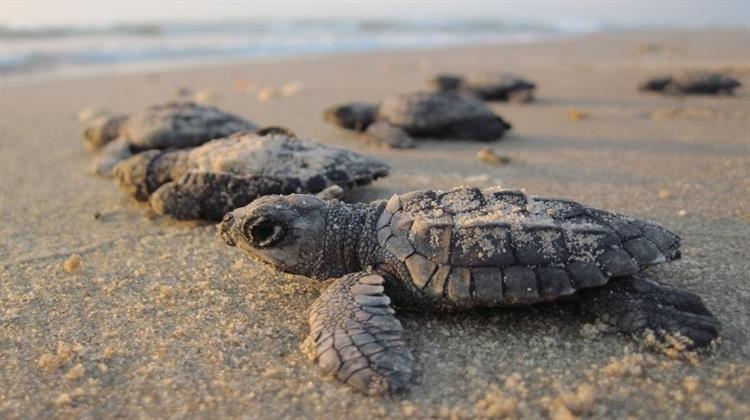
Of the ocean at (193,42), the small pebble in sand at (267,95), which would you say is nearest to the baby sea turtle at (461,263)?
the small pebble in sand at (267,95)

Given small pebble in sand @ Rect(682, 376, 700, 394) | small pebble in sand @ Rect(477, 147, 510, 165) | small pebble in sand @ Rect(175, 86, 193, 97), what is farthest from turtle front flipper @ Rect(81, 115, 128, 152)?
small pebble in sand @ Rect(682, 376, 700, 394)

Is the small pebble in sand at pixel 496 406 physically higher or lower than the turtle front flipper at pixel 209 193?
lower

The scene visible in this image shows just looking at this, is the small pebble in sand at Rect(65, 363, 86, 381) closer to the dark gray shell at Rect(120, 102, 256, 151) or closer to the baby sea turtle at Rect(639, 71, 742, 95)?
the dark gray shell at Rect(120, 102, 256, 151)

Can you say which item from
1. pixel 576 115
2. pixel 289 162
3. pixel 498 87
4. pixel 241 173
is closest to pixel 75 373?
pixel 241 173

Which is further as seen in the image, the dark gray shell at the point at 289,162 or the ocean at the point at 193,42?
the ocean at the point at 193,42

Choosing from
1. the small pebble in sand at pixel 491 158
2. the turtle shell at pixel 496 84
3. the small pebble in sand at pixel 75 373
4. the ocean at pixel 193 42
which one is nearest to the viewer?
the small pebble in sand at pixel 75 373

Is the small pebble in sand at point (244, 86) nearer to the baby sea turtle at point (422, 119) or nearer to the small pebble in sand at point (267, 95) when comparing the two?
the small pebble in sand at point (267, 95)

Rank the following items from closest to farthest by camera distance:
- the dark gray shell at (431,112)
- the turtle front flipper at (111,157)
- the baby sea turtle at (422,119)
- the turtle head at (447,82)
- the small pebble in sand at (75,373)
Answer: the small pebble in sand at (75,373) → the turtle front flipper at (111,157) → the baby sea turtle at (422,119) → the dark gray shell at (431,112) → the turtle head at (447,82)
